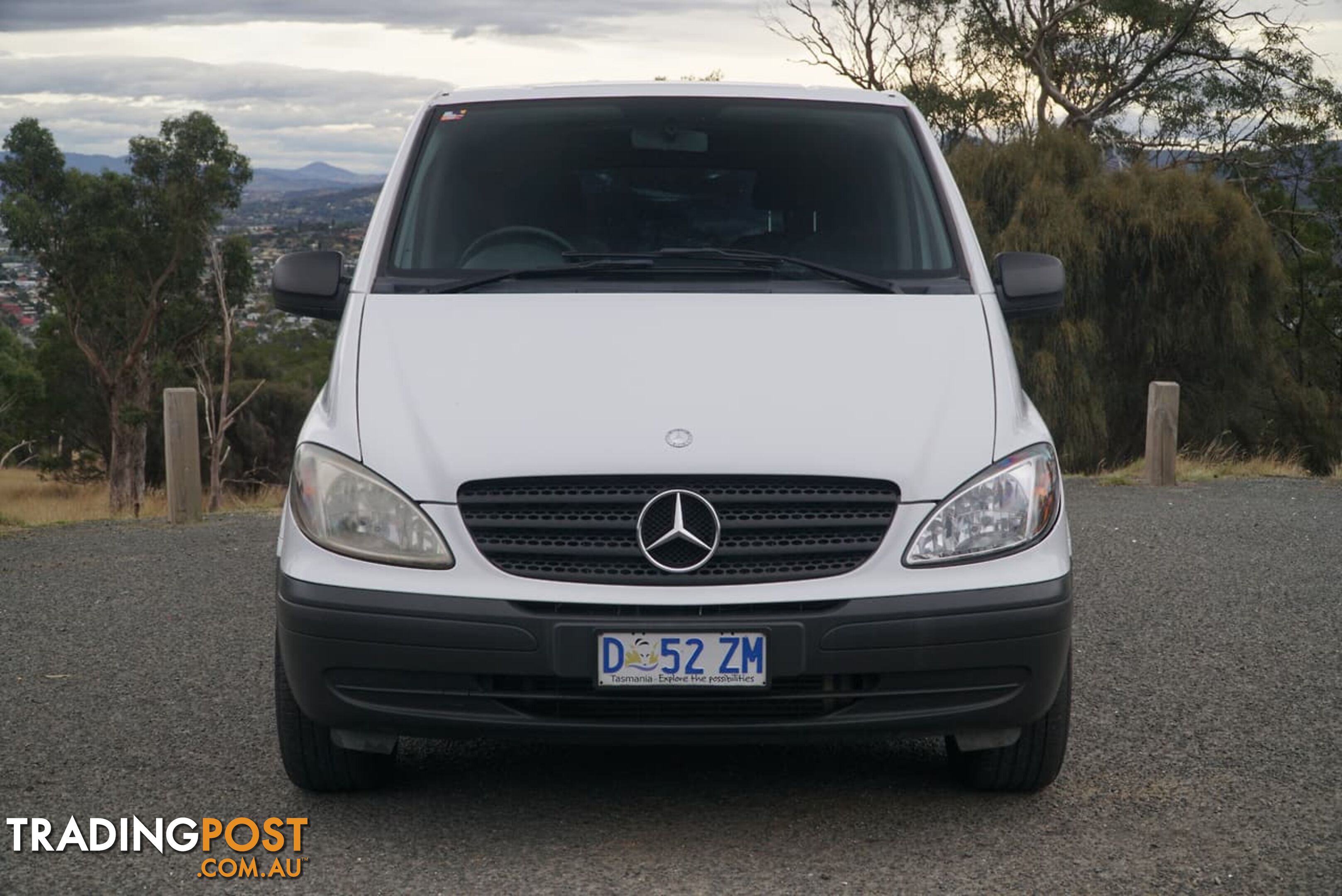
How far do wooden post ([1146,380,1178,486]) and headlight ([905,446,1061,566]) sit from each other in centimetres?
998

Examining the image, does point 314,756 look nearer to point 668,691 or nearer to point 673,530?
point 668,691

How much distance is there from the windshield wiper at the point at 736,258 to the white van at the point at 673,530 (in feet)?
0.28

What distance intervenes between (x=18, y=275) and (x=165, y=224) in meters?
4.65

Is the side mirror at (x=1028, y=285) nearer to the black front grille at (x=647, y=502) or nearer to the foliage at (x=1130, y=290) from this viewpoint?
the black front grille at (x=647, y=502)

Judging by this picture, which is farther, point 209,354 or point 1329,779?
point 209,354

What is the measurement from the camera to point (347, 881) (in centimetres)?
360

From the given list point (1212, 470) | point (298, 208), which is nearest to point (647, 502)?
point (1212, 470)

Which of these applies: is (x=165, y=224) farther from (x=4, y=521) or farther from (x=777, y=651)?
(x=777, y=651)

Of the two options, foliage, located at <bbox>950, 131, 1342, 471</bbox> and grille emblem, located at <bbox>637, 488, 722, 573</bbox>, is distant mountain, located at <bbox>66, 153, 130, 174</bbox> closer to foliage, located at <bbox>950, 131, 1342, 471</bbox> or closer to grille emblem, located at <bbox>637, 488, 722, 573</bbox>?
foliage, located at <bbox>950, 131, 1342, 471</bbox>

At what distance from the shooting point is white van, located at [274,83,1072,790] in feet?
12.0

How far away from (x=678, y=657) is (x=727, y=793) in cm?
86

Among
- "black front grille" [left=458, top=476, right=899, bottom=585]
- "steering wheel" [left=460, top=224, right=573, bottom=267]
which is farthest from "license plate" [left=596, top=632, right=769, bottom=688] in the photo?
"steering wheel" [left=460, top=224, right=573, bottom=267]

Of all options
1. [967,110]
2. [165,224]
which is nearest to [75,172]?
[165,224]

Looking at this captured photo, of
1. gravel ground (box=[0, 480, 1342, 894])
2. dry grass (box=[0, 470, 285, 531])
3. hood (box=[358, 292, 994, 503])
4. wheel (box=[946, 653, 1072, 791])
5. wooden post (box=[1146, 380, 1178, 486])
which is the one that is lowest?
dry grass (box=[0, 470, 285, 531])
